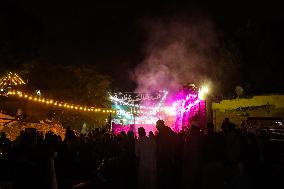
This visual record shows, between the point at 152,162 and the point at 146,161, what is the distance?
0.17m

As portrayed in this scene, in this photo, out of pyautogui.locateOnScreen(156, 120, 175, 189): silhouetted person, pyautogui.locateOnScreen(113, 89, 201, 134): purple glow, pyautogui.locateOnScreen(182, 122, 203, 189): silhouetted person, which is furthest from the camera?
pyautogui.locateOnScreen(113, 89, 201, 134): purple glow

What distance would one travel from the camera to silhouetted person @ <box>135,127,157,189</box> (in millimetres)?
11227

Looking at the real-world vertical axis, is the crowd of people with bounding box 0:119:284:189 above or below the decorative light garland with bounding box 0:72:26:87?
below

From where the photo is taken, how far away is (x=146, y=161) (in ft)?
36.9

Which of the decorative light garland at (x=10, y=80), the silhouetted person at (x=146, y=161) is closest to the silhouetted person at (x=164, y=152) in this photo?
the silhouetted person at (x=146, y=161)

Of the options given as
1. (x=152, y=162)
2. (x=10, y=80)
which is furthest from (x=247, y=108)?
(x=152, y=162)

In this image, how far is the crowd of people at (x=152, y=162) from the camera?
8484mm

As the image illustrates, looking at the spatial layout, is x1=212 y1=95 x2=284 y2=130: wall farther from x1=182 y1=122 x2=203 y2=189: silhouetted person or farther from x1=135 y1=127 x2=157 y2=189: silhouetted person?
x1=182 y1=122 x2=203 y2=189: silhouetted person

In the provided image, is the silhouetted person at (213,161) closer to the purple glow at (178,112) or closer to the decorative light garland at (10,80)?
the purple glow at (178,112)

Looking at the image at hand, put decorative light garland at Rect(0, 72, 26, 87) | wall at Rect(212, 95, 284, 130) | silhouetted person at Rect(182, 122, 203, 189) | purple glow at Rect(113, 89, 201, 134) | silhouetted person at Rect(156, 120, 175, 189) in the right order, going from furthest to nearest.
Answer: wall at Rect(212, 95, 284, 130) → purple glow at Rect(113, 89, 201, 134) → decorative light garland at Rect(0, 72, 26, 87) → silhouetted person at Rect(156, 120, 175, 189) → silhouetted person at Rect(182, 122, 203, 189)

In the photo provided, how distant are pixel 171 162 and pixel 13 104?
13.7 m

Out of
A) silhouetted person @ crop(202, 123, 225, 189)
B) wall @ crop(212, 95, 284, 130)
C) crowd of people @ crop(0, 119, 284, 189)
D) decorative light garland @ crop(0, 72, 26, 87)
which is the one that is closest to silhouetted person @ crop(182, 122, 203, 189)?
crowd of people @ crop(0, 119, 284, 189)

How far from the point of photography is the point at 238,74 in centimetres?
3362

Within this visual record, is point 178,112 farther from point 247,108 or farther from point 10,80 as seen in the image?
point 10,80
